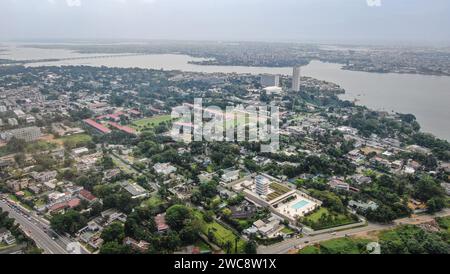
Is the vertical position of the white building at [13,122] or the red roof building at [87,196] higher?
the white building at [13,122]

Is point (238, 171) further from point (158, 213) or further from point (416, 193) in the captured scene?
point (416, 193)

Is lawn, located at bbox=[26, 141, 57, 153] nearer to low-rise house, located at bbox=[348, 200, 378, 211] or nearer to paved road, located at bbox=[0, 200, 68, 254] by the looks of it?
paved road, located at bbox=[0, 200, 68, 254]

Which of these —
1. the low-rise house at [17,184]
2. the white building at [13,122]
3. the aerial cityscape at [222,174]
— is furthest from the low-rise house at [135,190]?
the white building at [13,122]

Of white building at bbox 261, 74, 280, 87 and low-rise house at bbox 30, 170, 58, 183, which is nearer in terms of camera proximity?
low-rise house at bbox 30, 170, 58, 183

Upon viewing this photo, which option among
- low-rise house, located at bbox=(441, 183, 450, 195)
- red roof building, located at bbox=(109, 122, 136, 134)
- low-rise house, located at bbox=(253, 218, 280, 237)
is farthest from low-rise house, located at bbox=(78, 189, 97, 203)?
low-rise house, located at bbox=(441, 183, 450, 195)

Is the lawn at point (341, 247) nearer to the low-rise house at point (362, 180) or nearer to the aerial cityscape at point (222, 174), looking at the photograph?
the aerial cityscape at point (222, 174)

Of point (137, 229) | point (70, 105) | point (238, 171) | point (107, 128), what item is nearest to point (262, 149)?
point (238, 171)
